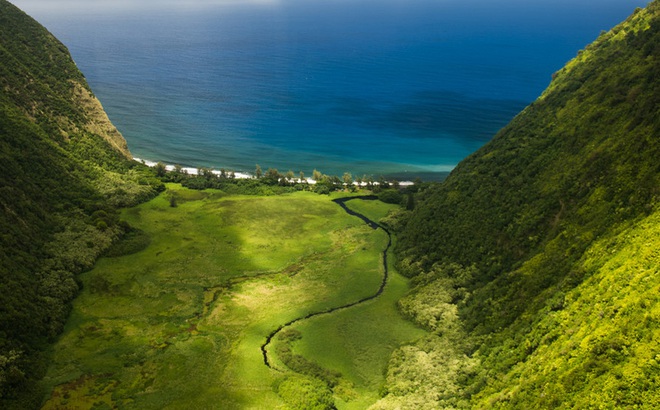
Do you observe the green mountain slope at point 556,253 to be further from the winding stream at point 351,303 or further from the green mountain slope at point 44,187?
the green mountain slope at point 44,187

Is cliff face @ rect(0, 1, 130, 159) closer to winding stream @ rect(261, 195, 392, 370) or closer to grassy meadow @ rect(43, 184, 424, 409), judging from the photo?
grassy meadow @ rect(43, 184, 424, 409)

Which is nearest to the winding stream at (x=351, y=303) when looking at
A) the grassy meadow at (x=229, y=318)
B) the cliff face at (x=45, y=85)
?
the grassy meadow at (x=229, y=318)

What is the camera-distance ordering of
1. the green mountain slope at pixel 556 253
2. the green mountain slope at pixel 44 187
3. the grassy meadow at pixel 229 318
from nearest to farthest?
the green mountain slope at pixel 556 253 < the grassy meadow at pixel 229 318 < the green mountain slope at pixel 44 187

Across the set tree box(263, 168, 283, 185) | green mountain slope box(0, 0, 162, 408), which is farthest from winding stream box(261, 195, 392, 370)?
green mountain slope box(0, 0, 162, 408)

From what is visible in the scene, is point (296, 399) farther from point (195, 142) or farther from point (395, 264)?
point (195, 142)

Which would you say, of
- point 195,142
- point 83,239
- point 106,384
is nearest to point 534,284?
point 106,384

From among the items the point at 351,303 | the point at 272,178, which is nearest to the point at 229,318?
the point at 351,303
